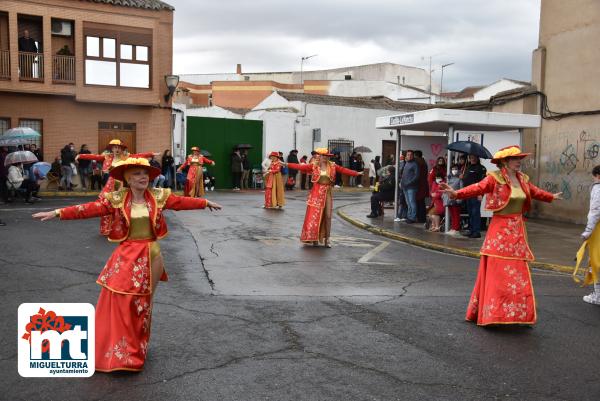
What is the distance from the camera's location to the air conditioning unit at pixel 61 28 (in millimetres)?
26172

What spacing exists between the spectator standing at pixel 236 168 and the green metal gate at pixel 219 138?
2.90ft

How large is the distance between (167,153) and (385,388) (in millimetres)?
23275

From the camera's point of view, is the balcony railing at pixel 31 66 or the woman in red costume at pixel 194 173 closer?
the woman in red costume at pixel 194 173

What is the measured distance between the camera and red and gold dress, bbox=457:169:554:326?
6.64m

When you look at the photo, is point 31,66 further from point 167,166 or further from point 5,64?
point 167,166

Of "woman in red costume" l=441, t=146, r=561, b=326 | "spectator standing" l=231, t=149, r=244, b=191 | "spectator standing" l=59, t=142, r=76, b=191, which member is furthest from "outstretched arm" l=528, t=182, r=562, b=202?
"spectator standing" l=231, t=149, r=244, b=191

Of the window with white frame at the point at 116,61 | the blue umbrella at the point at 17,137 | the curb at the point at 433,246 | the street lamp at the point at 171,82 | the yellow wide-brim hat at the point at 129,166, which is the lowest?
the curb at the point at 433,246

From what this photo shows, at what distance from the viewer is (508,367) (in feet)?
17.8

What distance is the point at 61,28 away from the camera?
2631 cm

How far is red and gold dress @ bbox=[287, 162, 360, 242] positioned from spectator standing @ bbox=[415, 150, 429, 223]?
14.6 ft

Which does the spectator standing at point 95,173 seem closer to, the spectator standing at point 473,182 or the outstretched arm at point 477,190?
the spectator standing at point 473,182

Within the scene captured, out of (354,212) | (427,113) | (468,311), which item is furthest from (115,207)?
(354,212)

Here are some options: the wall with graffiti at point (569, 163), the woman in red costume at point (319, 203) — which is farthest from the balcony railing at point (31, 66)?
the wall with graffiti at point (569, 163)

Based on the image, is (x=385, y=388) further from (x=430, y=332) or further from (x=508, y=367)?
(x=430, y=332)
